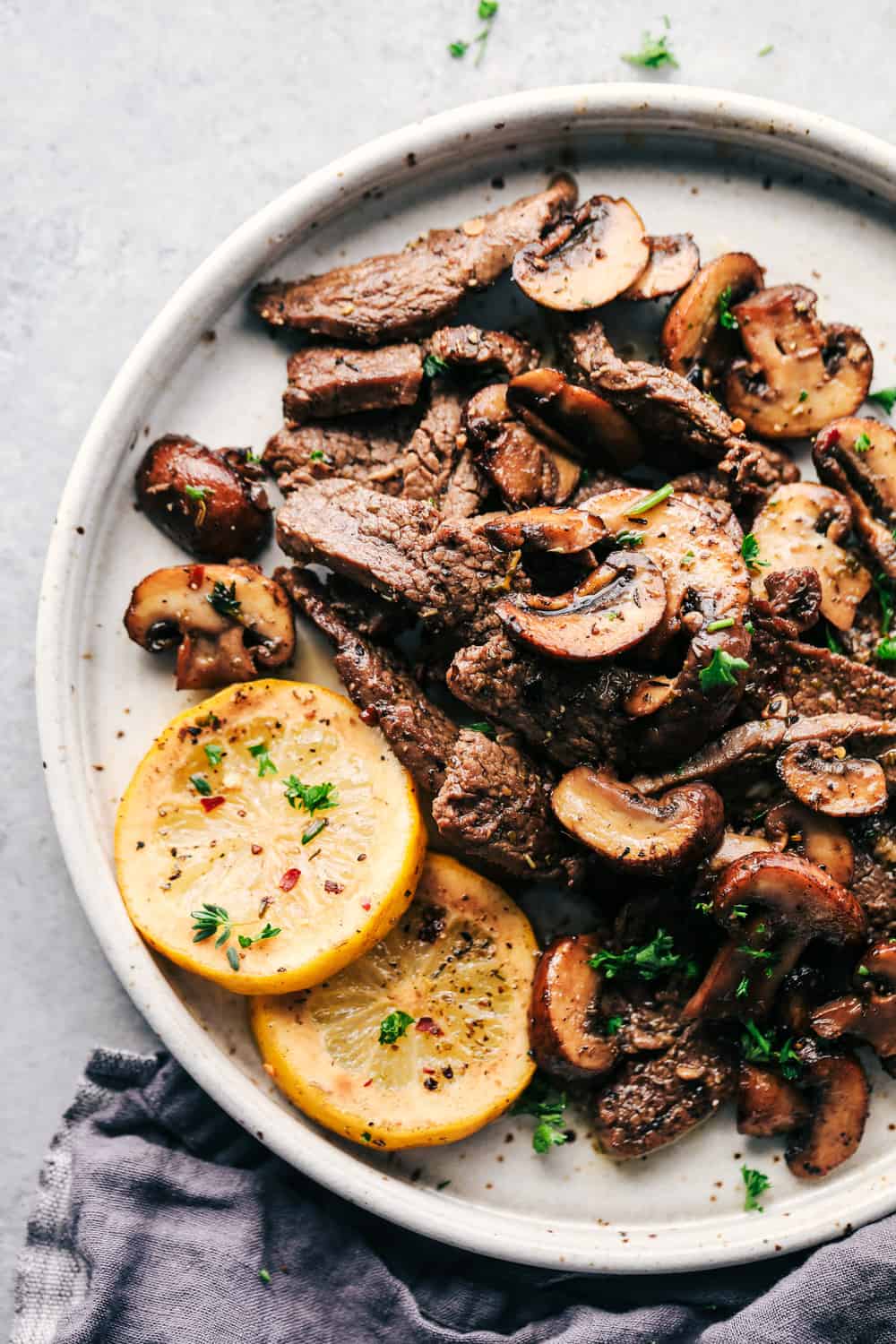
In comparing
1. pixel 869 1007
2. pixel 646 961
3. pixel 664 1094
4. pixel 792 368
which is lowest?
pixel 664 1094

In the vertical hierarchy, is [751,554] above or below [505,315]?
below

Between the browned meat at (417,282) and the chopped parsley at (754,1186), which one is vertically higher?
the browned meat at (417,282)

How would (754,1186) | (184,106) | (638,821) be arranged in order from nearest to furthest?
1. (638,821)
2. (754,1186)
3. (184,106)

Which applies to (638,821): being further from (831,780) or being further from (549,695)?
(831,780)

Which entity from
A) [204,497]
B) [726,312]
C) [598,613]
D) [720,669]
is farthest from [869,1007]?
[204,497]

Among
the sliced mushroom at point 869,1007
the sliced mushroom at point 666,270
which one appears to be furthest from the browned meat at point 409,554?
the sliced mushroom at point 869,1007

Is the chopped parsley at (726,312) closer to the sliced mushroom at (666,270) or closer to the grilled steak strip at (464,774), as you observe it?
the sliced mushroom at (666,270)

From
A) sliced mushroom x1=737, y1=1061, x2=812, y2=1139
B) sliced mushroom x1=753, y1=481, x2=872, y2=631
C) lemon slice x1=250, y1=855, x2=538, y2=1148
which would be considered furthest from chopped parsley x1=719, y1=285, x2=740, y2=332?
sliced mushroom x1=737, y1=1061, x2=812, y2=1139
